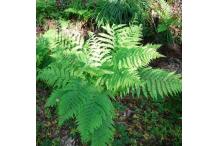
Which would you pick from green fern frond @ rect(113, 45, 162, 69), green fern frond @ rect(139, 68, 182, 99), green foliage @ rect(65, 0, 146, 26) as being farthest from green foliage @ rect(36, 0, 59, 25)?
green fern frond @ rect(139, 68, 182, 99)

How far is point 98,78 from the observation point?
2.74 m

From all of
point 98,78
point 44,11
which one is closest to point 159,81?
point 98,78

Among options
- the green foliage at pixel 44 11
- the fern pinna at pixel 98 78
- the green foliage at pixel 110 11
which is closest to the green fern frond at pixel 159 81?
the fern pinna at pixel 98 78

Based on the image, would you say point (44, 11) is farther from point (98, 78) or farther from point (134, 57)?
point (134, 57)

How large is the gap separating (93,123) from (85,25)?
3.44 ft

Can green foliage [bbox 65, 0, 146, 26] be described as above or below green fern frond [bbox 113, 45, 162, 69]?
above

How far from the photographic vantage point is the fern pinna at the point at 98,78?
8.28 feet

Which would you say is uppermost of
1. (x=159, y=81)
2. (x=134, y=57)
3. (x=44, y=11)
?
(x=44, y=11)

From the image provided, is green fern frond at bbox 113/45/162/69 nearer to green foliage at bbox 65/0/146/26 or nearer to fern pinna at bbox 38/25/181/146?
fern pinna at bbox 38/25/181/146

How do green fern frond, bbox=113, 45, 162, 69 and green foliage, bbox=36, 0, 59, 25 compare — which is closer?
green fern frond, bbox=113, 45, 162, 69

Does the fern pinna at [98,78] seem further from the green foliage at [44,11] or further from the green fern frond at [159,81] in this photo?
the green foliage at [44,11]

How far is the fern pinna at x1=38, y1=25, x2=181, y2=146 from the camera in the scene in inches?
99.3

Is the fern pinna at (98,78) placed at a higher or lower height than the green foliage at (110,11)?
lower
